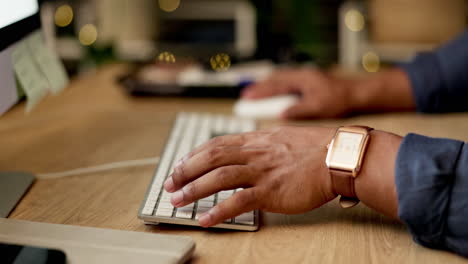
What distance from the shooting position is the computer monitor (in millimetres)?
779

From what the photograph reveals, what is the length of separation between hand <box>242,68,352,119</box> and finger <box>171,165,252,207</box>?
0.47m

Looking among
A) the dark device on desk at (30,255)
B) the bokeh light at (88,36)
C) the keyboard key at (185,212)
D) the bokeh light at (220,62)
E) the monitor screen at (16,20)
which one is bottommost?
the keyboard key at (185,212)

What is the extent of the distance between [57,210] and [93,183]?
0.34 ft

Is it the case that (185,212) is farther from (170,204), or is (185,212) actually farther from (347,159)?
(347,159)

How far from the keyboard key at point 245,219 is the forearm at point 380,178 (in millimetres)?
132

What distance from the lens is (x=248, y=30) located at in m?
2.86

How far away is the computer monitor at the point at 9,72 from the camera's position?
30.7 inches

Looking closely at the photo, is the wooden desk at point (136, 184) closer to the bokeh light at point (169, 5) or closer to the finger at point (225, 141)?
the finger at point (225, 141)

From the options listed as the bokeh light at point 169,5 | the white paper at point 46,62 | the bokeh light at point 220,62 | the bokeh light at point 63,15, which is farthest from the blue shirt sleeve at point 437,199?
the bokeh light at point 169,5

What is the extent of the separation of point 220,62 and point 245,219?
77 centimetres

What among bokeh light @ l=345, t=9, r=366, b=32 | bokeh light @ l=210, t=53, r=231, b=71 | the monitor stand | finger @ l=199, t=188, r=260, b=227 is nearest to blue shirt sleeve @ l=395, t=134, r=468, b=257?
finger @ l=199, t=188, r=260, b=227

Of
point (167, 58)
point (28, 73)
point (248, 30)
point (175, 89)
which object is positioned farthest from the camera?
point (248, 30)

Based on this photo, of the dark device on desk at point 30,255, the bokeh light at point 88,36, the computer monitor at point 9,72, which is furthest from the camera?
the bokeh light at point 88,36

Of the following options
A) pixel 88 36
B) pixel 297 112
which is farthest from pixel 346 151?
pixel 88 36
